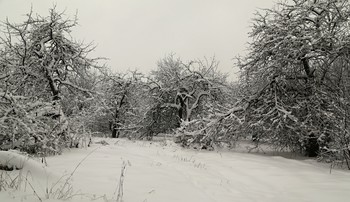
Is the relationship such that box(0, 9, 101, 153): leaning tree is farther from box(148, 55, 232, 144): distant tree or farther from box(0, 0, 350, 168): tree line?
box(148, 55, 232, 144): distant tree

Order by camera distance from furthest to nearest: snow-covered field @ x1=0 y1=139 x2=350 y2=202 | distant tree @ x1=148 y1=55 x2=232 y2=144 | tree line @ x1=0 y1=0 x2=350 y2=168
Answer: distant tree @ x1=148 y1=55 x2=232 y2=144, tree line @ x1=0 y1=0 x2=350 y2=168, snow-covered field @ x1=0 y1=139 x2=350 y2=202

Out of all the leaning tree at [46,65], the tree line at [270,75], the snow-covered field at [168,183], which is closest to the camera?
the snow-covered field at [168,183]

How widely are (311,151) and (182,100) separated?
1059 cm

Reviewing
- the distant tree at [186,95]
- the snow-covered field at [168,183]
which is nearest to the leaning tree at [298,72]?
the snow-covered field at [168,183]

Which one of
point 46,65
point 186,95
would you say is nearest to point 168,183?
point 46,65

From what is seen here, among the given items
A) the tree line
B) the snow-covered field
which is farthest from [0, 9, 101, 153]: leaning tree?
the snow-covered field

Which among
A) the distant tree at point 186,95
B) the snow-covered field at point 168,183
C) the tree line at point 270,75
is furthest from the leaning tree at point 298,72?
the distant tree at point 186,95

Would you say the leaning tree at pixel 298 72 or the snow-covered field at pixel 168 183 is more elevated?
the leaning tree at pixel 298 72

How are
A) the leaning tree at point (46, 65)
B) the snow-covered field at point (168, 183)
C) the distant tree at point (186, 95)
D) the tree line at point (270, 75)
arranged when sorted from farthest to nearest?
the distant tree at point (186, 95)
the tree line at point (270, 75)
the leaning tree at point (46, 65)
the snow-covered field at point (168, 183)

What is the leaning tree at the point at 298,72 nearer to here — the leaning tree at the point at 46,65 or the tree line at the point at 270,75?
the tree line at the point at 270,75

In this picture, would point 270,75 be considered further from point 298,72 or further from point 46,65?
point 46,65

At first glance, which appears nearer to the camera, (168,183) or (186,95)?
(168,183)

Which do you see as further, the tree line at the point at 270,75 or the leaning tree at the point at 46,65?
the tree line at the point at 270,75

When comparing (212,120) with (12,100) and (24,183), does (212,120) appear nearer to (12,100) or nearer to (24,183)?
(12,100)
